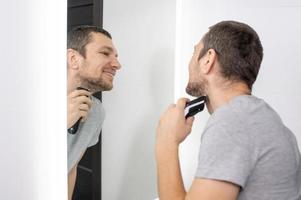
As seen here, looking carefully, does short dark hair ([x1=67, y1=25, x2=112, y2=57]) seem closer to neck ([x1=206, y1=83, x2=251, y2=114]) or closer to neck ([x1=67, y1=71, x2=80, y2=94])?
neck ([x1=67, y1=71, x2=80, y2=94])

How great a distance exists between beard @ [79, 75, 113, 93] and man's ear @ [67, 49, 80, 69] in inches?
1.1

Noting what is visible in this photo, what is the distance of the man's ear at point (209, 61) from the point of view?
29.2 inches

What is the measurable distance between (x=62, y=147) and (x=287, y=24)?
2.40 feet

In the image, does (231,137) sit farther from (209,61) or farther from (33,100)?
(33,100)

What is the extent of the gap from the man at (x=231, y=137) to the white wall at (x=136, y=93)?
12cm

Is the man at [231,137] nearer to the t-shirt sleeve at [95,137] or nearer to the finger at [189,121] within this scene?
the finger at [189,121]

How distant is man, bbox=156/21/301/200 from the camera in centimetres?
59

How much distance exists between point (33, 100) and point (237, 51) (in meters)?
0.44

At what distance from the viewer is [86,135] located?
2.43 ft

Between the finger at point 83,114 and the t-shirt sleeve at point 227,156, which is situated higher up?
the finger at point 83,114

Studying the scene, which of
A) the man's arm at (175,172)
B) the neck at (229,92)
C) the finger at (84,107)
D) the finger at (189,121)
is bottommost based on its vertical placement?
the man's arm at (175,172)

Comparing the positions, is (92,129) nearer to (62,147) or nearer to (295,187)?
(62,147)

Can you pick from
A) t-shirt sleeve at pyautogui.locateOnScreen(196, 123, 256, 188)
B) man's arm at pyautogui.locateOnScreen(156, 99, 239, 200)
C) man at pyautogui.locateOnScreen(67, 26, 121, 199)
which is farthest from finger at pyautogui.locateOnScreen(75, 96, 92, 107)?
t-shirt sleeve at pyautogui.locateOnScreen(196, 123, 256, 188)

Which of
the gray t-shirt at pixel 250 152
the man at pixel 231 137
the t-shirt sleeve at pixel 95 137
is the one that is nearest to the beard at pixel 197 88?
the man at pixel 231 137
